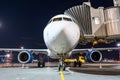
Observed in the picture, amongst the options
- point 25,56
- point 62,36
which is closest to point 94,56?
point 25,56

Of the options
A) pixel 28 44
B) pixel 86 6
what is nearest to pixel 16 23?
pixel 28 44

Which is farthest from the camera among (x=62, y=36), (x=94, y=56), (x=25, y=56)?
(x=25, y=56)

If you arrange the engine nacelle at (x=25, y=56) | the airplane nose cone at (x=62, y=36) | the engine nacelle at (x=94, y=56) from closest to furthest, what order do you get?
the airplane nose cone at (x=62, y=36) → the engine nacelle at (x=94, y=56) → the engine nacelle at (x=25, y=56)

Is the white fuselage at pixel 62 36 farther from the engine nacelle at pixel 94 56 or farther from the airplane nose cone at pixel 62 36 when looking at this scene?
the engine nacelle at pixel 94 56

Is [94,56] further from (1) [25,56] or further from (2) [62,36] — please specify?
(2) [62,36]

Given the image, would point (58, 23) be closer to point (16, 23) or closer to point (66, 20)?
point (66, 20)

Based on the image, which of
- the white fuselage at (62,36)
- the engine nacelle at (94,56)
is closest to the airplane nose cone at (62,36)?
the white fuselage at (62,36)

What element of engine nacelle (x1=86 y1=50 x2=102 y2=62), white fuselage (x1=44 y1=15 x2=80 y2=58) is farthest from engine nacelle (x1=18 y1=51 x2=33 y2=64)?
white fuselage (x1=44 y1=15 x2=80 y2=58)

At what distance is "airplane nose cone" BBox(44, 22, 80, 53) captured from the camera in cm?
1159

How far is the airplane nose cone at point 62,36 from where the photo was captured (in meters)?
11.6

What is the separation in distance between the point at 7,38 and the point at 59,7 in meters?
35.2

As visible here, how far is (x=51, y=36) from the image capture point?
12.2m

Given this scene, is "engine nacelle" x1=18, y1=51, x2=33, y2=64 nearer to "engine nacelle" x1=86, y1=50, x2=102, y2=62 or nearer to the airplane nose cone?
"engine nacelle" x1=86, y1=50, x2=102, y2=62

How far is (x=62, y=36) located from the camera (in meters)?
11.6
